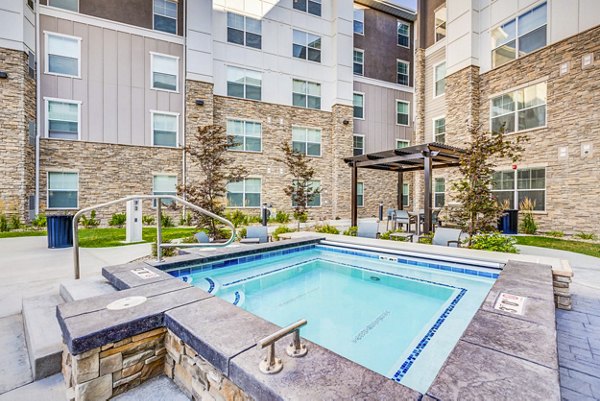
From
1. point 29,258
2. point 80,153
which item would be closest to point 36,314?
point 29,258

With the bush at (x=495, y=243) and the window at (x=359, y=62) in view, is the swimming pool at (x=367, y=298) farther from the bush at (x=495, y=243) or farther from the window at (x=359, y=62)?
the window at (x=359, y=62)

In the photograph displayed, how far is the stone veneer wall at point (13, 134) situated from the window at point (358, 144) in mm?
15211

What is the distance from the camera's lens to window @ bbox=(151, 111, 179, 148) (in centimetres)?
1304

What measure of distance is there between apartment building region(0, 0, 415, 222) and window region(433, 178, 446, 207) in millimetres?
3561

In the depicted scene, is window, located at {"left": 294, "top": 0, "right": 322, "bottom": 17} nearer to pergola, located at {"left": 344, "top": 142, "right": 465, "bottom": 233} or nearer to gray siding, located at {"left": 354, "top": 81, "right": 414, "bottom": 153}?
gray siding, located at {"left": 354, "top": 81, "right": 414, "bottom": 153}

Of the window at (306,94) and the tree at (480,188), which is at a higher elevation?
the window at (306,94)

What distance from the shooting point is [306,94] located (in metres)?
15.8

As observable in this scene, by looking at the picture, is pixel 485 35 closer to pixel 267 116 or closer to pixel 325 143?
pixel 325 143

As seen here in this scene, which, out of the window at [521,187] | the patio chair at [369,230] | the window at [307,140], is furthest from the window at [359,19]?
the patio chair at [369,230]

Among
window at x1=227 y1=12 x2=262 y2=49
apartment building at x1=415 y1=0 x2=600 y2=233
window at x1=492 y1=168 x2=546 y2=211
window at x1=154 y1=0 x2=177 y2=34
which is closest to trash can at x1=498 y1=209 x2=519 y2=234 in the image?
window at x1=492 y1=168 x2=546 y2=211

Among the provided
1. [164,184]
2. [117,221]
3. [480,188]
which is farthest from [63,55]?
[480,188]

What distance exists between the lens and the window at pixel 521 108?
10.7 meters

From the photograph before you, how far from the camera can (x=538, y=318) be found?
2262 millimetres

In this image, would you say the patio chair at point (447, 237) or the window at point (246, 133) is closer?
the patio chair at point (447, 237)
